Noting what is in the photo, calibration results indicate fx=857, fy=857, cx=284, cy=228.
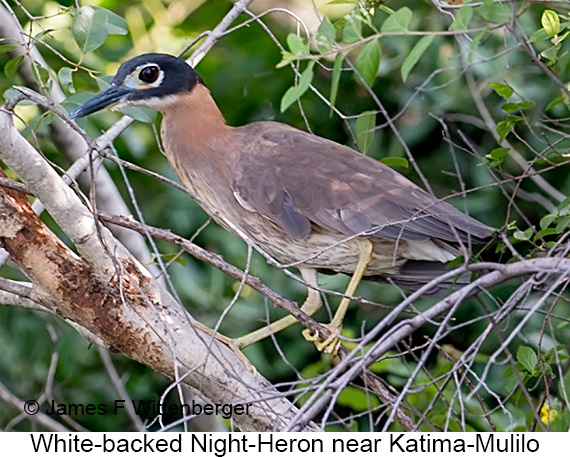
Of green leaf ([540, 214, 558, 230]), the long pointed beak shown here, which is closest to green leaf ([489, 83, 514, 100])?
green leaf ([540, 214, 558, 230])

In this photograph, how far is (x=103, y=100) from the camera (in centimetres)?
246

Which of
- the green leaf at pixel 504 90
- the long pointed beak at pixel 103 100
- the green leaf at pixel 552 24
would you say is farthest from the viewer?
the long pointed beak at pixel 103 100

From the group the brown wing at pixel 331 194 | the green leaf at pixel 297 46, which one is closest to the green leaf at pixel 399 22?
the green leaf at pixel 297 46

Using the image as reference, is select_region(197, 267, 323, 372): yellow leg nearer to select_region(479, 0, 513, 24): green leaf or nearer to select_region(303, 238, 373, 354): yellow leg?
select_region(303, 238, 373, 354): yellow leg

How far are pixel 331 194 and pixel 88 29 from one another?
924 mm

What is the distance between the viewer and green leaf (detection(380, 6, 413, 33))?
5.07 ft

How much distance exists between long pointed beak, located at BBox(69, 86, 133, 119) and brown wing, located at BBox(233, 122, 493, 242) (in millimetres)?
440

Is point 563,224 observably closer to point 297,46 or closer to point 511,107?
point 511,107

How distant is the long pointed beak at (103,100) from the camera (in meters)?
2.36

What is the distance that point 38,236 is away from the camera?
2.14 metres

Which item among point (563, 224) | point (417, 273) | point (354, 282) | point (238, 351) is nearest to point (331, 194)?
point (354, 282)

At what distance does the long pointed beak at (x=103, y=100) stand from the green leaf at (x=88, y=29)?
28cm

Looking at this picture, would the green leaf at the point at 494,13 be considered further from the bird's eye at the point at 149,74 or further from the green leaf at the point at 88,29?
the bird's eye at the point at 149,74

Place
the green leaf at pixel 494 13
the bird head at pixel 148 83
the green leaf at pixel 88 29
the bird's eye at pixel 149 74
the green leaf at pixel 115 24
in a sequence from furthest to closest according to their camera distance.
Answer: the bird's eye at pixel 149 74
the bird head at pixel 148 83
the green leaf at pixel 115 24
the green leaf at pixel 88 29
the green leaf at pixel 494 13
